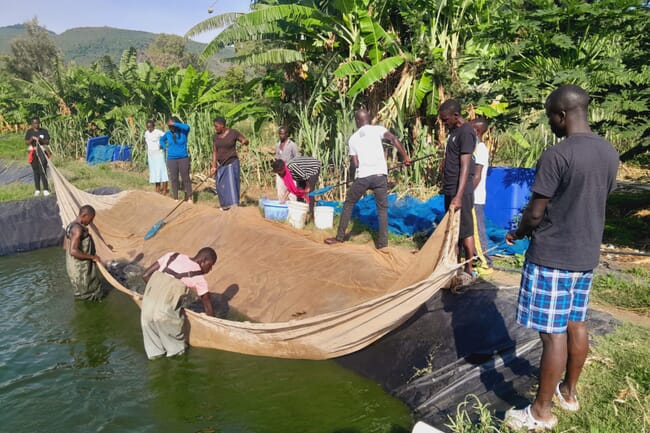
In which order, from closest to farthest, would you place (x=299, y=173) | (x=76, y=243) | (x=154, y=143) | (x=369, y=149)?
(x=369, y=149) → (x=76, y=243) → (x=299, y=173) → (x=154, y=143)

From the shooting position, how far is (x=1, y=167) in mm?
11211

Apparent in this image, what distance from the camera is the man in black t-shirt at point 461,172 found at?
11.7 feet

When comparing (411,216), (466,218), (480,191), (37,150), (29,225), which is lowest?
(29,225)

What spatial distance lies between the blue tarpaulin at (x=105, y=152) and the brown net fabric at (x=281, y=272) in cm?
544

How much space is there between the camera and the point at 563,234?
202cm

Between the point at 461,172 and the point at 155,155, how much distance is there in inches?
250

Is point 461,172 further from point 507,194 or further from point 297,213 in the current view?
point 297,213

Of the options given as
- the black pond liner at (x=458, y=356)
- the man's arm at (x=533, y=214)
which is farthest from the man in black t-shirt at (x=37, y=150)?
the man's arm at (x=533, y=214)

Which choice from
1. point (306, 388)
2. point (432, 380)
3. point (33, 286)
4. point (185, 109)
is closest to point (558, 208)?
point (432, 380)

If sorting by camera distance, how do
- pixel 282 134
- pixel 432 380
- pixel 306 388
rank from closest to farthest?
pixel 432 380, pixel 306 388, pixel 282 134

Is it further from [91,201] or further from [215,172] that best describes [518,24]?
[91,201]

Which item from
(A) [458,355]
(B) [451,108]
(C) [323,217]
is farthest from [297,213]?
(A) [458,355]

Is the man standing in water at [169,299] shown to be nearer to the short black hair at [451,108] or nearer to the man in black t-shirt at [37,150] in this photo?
the short black hair at [451,108]

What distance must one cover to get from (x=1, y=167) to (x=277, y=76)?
7326mm
